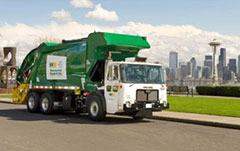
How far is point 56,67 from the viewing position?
61.1ft

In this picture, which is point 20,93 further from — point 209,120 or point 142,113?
point 209,120

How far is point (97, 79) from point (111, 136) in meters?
5.08

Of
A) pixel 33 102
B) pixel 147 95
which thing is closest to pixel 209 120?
pixel 147 95

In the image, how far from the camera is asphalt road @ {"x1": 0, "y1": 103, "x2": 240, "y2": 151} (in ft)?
31.3

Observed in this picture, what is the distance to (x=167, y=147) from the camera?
959 centimetres

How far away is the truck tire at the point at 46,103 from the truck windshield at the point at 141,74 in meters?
5.08

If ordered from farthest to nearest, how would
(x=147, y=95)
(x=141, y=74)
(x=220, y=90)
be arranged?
(x=220, y=90), (x=141, y=74), (x=147, y=95)

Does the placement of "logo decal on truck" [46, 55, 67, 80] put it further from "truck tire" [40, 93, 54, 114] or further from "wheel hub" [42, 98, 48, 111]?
"wheel hub" [42, 98, 48, 111]

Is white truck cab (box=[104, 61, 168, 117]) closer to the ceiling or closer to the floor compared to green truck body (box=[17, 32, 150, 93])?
closer to the floor

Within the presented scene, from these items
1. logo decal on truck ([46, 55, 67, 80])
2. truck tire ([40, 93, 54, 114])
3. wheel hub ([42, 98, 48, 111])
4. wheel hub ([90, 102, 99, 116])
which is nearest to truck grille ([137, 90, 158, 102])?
wheel hub ([90, 102, 99, 116])

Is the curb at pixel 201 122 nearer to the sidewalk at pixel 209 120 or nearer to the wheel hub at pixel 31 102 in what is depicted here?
the sidewalk at pixel 209 120

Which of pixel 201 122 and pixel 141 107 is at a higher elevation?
pixel 141 107

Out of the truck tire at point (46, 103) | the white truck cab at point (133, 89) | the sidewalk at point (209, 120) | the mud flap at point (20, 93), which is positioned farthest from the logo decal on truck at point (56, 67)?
the sidewalk at point (209, 120)

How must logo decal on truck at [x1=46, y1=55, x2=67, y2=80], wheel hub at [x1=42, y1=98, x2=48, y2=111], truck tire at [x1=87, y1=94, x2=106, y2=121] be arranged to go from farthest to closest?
1. wheel hub at [x1=42, y1=98, x2=48, y2=111]
2. logo decal on truck at [x1=46, y1=55, x2=67, y2=80]
3. truck tire at [x1=87, y1=94, x2=106, y2=121]
